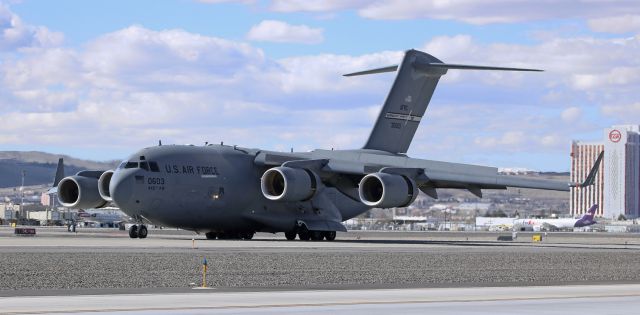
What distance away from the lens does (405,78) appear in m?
63.3

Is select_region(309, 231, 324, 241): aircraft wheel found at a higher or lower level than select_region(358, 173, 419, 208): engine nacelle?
lower

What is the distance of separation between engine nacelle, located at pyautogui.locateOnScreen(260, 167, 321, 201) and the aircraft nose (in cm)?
636

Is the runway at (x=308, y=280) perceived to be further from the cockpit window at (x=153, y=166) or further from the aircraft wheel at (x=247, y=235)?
the aircraft wheel at (x=247, y=235)

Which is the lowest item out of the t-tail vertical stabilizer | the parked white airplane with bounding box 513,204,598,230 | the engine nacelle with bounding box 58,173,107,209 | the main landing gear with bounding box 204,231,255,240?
the main landing gear with bounding box 204,231,255,240

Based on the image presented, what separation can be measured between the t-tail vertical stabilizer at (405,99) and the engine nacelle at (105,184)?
13568 mm

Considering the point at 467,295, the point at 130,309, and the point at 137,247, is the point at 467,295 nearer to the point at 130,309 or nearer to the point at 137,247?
the point at 130,309

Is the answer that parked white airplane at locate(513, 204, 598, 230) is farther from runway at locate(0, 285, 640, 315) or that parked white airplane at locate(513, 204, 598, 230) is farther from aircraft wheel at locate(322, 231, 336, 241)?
runway at locate(0, 285, 640, 315)

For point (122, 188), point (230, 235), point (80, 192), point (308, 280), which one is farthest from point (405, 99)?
point (308, 280)

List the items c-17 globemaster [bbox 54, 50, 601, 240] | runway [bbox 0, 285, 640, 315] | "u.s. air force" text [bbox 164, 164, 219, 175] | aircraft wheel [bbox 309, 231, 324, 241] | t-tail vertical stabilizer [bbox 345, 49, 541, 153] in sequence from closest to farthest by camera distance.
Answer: runway [bbox 0, 285, 640, 315] → c-17 globemaster [bbox 54, 50, 601, 240] → "u.s. air force" text [bbox 164, 164, 219, 175] → aircraft wheel [bbox 309, 231, 324, 241] → t-tail vertical stabilizer [bbox 345, 49, 541, 153]

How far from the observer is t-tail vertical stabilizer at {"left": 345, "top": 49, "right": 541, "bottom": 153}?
63344mm

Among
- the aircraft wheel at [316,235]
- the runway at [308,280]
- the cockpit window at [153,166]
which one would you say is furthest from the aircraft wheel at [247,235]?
the runway at [308,280]

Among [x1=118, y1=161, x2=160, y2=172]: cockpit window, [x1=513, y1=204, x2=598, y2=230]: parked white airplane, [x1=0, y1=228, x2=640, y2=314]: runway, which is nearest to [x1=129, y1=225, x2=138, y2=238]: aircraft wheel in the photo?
[x1=118, y1=161, x2=160, y2=172]: cockpit window

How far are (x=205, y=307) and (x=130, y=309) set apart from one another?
1.47m

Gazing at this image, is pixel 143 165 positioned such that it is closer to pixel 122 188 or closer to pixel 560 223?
pixel 122 188
